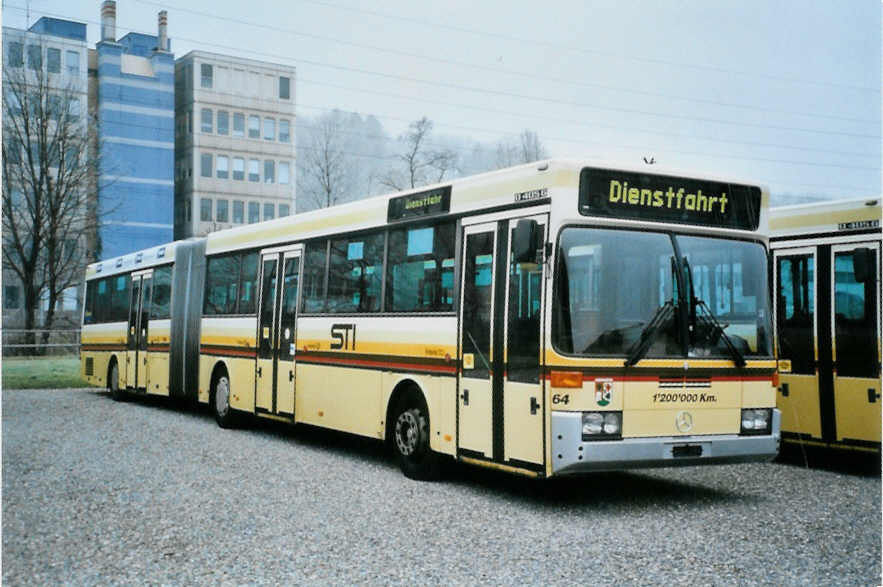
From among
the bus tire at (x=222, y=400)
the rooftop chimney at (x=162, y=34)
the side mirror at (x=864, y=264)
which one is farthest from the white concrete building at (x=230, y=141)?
the side mirror at (x=864, y=264)

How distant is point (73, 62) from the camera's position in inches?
2854

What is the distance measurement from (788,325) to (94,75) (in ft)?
231

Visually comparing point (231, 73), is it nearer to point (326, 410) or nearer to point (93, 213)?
point (93, 213)

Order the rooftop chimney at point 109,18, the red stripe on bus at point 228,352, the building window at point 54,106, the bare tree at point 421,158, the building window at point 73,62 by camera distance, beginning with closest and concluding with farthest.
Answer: the red stripe on bus at point 228,352
the bare tree at point 421,158
the building window at point 54,106
the rooftop chimney at point 109,18
the building window at point 73,62

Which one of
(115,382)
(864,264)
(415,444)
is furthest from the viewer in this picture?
(115,382)

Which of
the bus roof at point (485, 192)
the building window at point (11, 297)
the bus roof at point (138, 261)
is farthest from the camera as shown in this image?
the building window at point (11, 297)

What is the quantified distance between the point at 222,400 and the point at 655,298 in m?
9.95

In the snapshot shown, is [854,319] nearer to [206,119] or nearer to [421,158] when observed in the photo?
[421,158]

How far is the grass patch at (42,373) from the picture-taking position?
98.4 feet

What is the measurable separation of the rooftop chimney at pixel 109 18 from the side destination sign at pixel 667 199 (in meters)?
64.8

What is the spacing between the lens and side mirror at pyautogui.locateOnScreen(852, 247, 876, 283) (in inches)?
451

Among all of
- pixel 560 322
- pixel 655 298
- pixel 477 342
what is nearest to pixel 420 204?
pixel 477 342

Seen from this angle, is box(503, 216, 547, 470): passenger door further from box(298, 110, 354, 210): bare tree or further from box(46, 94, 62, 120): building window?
box(46, 94, 62, 120): building window

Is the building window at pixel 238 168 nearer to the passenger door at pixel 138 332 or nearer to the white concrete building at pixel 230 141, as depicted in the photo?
the white concrete building at pixel 230 141
